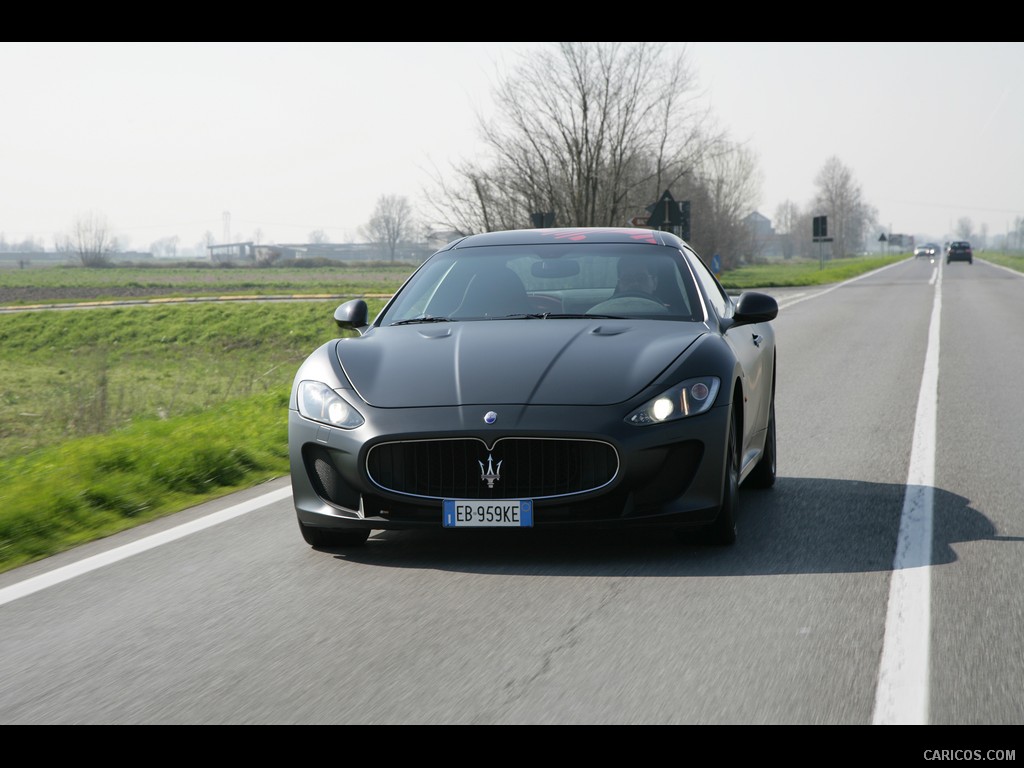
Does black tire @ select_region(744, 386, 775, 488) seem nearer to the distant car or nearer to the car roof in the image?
the car roof

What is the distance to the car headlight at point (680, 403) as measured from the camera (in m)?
5.27

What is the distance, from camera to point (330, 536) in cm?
568

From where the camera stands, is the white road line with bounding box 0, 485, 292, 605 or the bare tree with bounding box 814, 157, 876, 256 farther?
the bare tree with bounding box 814, 157, 876, 256

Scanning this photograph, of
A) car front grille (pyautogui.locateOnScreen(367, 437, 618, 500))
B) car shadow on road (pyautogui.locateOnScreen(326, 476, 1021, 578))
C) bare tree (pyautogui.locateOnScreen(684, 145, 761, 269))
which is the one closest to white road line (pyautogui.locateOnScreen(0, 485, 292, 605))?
car shadow on road (pyautogui.locateOnScreen(326, 476, 1021, 578))

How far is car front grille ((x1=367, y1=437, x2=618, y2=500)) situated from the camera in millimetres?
5219

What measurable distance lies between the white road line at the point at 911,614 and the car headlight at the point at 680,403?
1.04m

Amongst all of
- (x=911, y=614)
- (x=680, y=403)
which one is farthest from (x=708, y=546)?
(x=911, y=614)

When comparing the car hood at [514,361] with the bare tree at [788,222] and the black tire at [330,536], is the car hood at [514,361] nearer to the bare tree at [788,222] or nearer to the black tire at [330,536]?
the black tire at [330,536]

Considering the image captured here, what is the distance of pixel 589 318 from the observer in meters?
6.36

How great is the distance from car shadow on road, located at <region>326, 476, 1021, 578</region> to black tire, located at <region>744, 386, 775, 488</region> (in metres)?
0.55

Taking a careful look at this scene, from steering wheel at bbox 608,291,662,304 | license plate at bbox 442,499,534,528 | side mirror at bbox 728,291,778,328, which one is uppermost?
steering wheel at bbox 608,291,662,304

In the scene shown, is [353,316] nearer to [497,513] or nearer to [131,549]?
[131,549]
